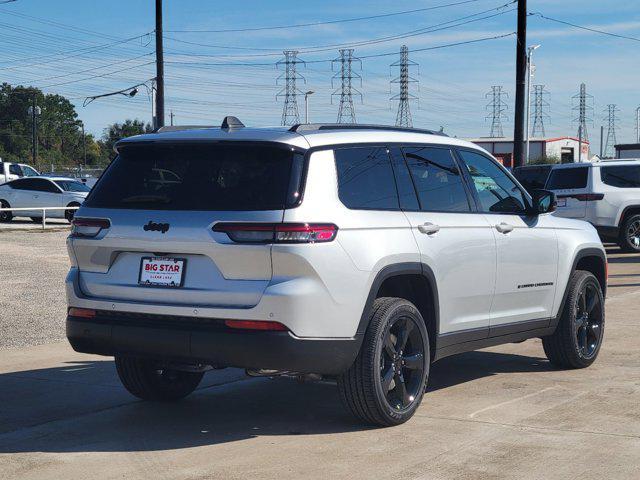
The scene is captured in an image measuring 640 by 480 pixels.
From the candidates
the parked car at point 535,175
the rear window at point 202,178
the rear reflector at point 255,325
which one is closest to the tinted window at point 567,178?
the parked car at point 535,175

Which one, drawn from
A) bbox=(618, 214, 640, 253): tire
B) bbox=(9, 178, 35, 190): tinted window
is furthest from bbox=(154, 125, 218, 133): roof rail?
bbox=(9, 178, 35, 190): tinted window

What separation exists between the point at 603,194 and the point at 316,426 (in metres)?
15.9

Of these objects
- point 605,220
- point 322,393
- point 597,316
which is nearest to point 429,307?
point 322,393

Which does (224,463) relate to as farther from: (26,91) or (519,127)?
(26,91)

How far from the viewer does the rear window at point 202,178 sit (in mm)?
5875

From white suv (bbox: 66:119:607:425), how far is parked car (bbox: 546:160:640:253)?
47.2 feet

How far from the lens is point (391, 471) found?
5.44 m

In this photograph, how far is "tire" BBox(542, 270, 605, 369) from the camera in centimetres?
838

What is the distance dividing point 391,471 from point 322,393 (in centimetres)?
228

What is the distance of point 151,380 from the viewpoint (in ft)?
23.7

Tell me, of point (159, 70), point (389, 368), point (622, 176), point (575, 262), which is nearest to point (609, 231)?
point (622, 176)

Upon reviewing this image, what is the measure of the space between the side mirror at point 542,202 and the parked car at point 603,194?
43.7 ft

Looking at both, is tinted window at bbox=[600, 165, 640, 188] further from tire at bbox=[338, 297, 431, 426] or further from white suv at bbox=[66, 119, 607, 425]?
tire at bbox=[338, 297, 431, 426]

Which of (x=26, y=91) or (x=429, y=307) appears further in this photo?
(x=26, y=91)
